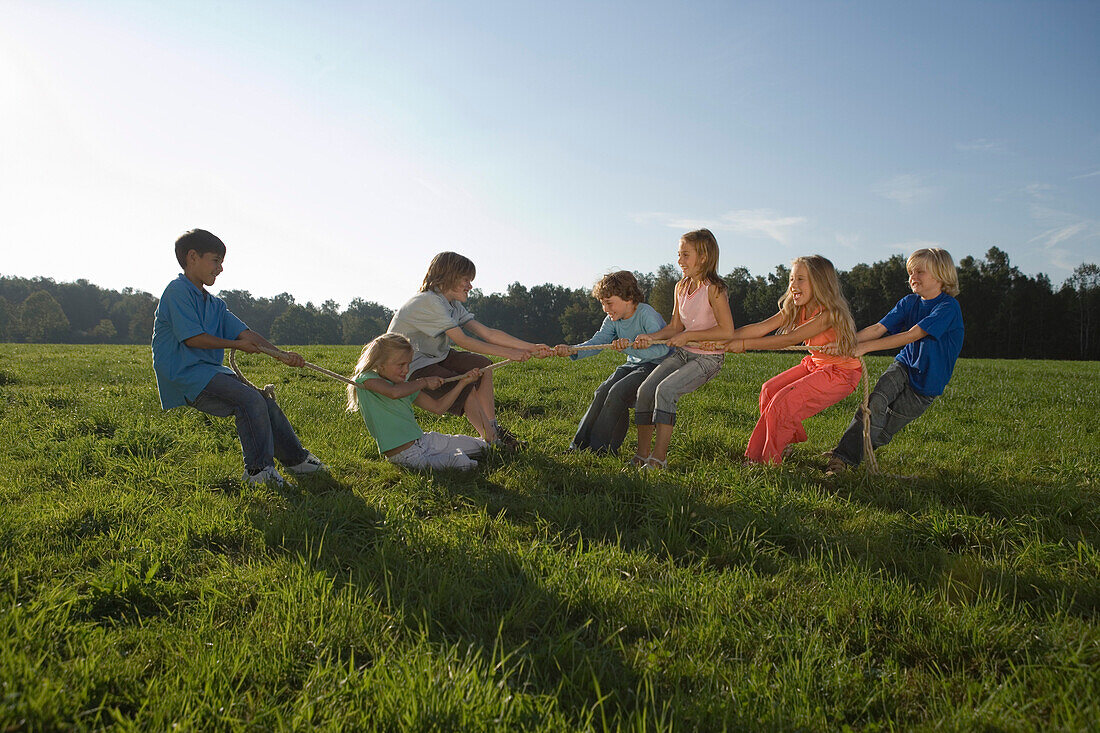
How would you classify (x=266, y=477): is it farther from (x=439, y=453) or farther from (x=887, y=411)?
(x=887, y=411)

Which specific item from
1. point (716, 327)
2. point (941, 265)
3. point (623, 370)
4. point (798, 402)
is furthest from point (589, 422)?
point (941, 265)

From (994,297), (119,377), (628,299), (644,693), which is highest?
(994,297)

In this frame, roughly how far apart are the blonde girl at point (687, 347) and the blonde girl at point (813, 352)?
271mm

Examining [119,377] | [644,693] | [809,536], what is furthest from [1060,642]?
[119,377]

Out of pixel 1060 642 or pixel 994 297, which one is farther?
pixel 994 297

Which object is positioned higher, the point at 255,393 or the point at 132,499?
the point at 255,393

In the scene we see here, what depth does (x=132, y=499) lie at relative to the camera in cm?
434

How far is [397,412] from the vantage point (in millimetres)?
5578

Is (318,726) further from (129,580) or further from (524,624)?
(129,580)

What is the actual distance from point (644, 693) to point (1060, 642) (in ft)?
5.43

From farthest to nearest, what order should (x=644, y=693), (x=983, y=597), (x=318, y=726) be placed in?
(x=983, y=597)
(x=644, y=693)
(x=318, y=726)

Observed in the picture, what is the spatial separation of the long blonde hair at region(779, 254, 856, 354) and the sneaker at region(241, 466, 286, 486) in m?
4.35

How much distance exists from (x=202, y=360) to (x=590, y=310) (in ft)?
244

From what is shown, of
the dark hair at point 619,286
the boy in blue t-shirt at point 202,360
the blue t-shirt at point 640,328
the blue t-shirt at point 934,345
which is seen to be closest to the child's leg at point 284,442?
the boy in blue t-shirt at point 202,360
